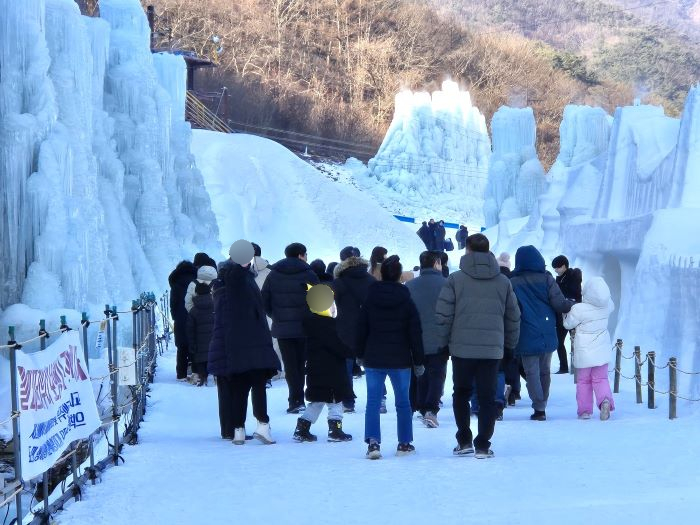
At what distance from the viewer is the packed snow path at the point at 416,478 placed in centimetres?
611

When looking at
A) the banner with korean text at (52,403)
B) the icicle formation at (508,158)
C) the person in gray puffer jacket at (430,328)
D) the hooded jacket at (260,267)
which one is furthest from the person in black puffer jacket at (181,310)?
the icicle formation at (508,158)

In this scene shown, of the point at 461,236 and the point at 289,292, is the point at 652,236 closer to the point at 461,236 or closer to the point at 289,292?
the point at 289,292

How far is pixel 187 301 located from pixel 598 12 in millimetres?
101163

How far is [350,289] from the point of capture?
934 cm

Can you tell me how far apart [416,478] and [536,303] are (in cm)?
338

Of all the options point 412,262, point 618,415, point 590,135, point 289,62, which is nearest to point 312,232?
point 412,262

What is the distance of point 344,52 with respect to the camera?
76250mm

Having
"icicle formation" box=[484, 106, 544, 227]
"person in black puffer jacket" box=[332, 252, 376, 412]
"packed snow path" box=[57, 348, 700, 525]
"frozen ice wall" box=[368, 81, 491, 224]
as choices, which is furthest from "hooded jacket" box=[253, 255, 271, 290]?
"frozen ice wall" box=[368, 81, 491, 224]

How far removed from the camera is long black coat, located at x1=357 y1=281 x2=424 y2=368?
26.5 ft

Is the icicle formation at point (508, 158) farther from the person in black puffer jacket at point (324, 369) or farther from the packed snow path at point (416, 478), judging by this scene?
the person in black puffer jacket at point (324, 369)

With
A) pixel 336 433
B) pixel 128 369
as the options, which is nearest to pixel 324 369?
pixel 336 433

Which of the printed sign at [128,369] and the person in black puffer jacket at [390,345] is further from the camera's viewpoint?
the printed sign at [128,369]

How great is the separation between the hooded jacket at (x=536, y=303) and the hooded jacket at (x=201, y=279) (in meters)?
4.17

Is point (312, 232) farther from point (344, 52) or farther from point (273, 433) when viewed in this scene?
point (344, 52)
